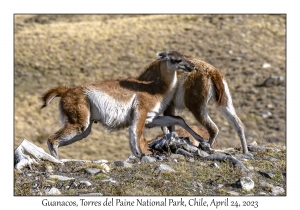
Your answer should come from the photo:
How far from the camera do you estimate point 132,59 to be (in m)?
37.4

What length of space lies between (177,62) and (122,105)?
5.19 ft

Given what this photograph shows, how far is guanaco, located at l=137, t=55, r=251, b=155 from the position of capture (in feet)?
41.3

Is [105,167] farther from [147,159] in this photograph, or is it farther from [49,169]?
[49,169]

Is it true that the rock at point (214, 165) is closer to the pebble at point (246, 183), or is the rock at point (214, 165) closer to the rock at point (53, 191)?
the pebble at point (246, 183)

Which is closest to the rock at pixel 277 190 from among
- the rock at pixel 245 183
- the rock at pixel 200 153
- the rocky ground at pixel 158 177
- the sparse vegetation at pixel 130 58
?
the rocky ground at pixel 158 177

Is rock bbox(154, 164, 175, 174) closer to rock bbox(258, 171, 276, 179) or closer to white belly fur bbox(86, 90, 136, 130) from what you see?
rock bbox(258, 171, 276, 179)

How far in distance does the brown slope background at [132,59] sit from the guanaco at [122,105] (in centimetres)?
1269

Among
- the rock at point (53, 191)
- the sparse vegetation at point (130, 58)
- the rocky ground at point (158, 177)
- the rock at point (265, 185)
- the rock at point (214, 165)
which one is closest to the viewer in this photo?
the rock at point (53, 191)

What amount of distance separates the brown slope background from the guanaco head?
12.9m

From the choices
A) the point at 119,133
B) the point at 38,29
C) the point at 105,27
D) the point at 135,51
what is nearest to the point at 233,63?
the point at 135,51

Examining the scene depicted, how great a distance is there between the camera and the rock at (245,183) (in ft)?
32.4

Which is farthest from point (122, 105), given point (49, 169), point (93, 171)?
point (49, 169)

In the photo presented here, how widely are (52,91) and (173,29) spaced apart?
30.1 metres

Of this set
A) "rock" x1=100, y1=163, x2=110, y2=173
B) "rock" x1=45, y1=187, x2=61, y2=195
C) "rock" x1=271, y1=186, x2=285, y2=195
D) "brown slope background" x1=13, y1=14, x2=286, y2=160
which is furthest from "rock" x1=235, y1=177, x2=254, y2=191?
"brown slope background" x1=13, y1=14, x2=286, y2=160
